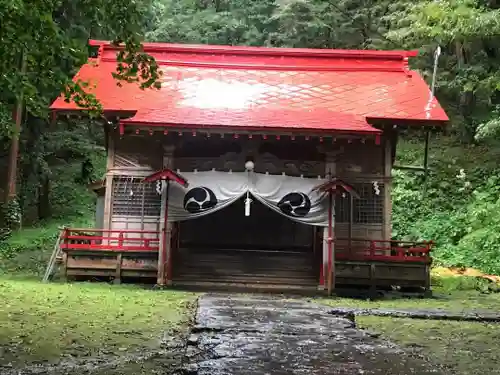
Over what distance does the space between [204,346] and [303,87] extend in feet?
38.9

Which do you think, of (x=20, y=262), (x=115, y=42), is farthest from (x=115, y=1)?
(x=20, y=262)

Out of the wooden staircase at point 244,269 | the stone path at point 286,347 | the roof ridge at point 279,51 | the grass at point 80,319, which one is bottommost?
the grass at point 80,319

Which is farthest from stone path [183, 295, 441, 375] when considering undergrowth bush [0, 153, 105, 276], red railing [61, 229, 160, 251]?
undergrowth bush [0, 153, 105, 276]

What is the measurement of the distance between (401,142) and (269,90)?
15.4 meters

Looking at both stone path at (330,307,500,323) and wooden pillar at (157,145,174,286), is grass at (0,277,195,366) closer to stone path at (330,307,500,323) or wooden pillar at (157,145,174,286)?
wooden pillar at (157,145,174,286)

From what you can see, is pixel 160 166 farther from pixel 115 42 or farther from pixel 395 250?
pixel 115 42

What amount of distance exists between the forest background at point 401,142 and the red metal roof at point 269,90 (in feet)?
5.17

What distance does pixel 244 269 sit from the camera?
47.7 feet

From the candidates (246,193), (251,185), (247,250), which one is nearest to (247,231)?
(247,250)

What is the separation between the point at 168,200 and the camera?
520 inches

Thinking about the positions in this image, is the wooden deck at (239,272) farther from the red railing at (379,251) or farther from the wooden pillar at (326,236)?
the wooden pillar at (326,236)

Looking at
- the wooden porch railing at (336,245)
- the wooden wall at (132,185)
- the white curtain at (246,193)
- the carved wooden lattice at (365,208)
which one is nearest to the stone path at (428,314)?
the wooden porch railing at (336,245)

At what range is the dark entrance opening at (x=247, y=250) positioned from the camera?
46.4 ft

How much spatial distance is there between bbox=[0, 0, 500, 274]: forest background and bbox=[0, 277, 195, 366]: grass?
2652 mm
